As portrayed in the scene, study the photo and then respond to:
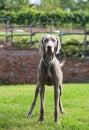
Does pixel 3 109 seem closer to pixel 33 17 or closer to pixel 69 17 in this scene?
pixel 33 17

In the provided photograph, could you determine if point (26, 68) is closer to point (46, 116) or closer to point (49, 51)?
point (46, 116)

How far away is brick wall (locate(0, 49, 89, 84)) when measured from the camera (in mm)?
23938

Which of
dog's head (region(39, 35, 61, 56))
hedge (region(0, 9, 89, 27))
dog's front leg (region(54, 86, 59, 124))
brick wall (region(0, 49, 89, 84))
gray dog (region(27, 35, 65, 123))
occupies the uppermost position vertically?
dog's head (region(39, 35, 61, 56))

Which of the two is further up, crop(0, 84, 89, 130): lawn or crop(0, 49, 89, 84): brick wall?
crop(0, 84, 89, 130): lawn

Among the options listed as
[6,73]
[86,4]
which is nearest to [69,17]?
[6,73]

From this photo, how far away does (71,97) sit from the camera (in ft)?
48.1

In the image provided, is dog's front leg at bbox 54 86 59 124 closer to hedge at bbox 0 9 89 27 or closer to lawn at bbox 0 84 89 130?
lawn at bbox 0 84 89 130

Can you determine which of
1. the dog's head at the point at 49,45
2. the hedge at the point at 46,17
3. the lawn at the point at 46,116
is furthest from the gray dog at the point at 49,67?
the hedge at the point at 46,17

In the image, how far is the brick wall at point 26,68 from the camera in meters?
23.9

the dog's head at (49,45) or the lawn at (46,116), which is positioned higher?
the dog's head at (49,45)

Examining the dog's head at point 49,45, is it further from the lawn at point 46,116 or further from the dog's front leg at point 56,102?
the lawn at point 46,116

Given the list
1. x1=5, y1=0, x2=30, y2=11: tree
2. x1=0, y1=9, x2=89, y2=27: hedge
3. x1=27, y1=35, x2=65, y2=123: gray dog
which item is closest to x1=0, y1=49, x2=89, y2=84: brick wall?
x1=27, y1=35, x2=65, y2=123: gray dog

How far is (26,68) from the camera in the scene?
80.1 ft

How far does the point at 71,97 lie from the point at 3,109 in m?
3.64
